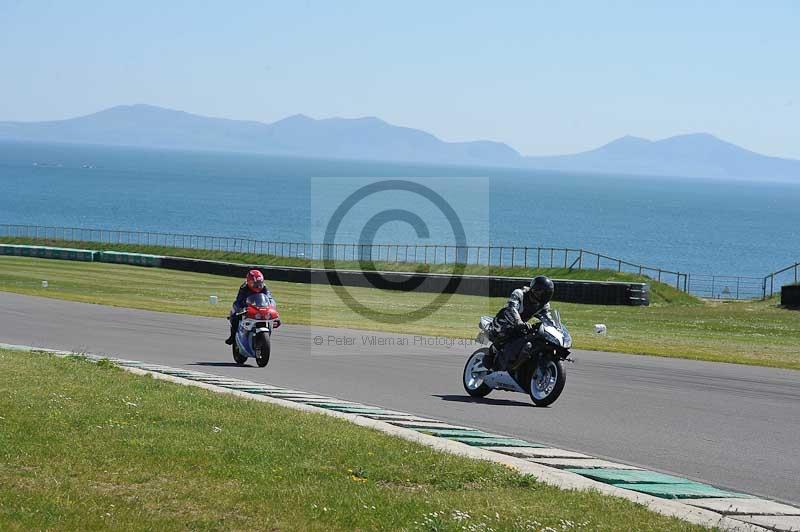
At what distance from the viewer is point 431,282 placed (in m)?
51.0

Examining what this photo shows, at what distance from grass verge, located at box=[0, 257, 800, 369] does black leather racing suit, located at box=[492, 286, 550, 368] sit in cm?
928

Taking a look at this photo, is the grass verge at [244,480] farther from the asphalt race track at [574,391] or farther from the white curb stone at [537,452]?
the asphalt race track at [574,391]

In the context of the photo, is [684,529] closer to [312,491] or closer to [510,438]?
[312,491]

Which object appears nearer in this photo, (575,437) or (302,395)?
(575,437)

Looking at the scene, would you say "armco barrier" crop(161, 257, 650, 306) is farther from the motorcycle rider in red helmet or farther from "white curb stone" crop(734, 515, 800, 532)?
"white curb stone" crop(734, 515, 800, 532)

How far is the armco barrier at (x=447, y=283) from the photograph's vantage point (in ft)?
146

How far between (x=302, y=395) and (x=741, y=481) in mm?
7241

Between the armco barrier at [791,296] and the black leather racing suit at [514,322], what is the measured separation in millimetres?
28311

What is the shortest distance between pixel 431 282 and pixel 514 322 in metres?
35.6

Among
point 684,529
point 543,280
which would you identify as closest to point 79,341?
point 543,280

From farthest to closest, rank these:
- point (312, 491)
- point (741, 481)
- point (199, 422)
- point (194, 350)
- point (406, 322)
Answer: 1. point (406, 322)
2. point (194, 350)
3. point (199, 422)
4. point (741, 481)
5. point (312, 491)

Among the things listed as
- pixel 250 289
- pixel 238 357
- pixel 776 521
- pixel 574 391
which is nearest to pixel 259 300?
pixel 250 289

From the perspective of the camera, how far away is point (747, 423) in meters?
14.1

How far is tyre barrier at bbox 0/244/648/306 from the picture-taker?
146 feet
